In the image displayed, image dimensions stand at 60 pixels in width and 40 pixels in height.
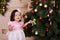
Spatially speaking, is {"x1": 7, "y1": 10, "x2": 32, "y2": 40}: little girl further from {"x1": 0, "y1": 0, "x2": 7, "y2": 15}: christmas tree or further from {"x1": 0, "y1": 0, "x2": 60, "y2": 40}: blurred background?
{"x1": 0, "y1": 0, "x2": 7, "y2": 15}: christmas tree

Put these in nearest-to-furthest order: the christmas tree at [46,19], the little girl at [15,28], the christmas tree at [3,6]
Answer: the little girl at [15,28], the christmas tree at [46,19], the christmas tree at [3,6]

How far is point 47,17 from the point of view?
4.13 m

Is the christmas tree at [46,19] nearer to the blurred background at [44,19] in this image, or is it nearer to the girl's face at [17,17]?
the blurred background at [44,19]

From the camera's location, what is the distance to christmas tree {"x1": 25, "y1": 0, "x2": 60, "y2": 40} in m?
4.07

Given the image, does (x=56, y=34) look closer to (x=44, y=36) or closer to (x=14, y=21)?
(x=44, y=36)

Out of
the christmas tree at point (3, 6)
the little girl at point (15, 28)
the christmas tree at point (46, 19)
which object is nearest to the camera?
the little girl at point (15, 28)

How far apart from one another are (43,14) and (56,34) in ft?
1.36

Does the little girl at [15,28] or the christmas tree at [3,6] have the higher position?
the christmas tree at [3,6]

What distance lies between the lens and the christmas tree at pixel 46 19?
13.4 feet

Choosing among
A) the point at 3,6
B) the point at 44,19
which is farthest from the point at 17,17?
the point at 3,6

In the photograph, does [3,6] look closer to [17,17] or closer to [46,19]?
[17,17]

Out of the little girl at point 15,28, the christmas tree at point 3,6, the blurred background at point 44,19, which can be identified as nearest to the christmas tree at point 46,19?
the blurred background at point 44,19

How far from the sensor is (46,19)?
4.18 meters

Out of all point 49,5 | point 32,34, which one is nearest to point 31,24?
point 32,34
